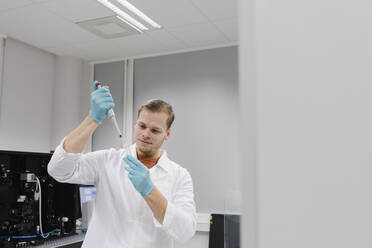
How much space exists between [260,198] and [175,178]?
4.41ft

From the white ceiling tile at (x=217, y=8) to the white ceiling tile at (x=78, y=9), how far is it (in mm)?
739

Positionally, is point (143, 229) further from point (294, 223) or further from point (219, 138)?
point (219, 138)

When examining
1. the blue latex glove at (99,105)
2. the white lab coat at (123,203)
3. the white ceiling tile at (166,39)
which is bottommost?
the white lab coat at (123,203)

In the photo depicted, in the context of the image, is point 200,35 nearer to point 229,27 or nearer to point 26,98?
point 229,27

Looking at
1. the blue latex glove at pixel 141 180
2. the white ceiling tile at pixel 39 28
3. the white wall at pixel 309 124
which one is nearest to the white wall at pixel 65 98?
the white ceiling tile at pixel 39 28

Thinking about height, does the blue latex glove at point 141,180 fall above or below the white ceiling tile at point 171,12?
below

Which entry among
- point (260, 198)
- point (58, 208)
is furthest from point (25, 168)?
point (260, 198)

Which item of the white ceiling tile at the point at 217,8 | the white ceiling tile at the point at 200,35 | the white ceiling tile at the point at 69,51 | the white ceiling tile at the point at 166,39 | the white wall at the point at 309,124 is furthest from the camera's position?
the white ceiling tile at the point at 69,51

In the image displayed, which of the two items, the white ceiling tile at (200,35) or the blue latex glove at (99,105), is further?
the white ceiling tile at (200,35)

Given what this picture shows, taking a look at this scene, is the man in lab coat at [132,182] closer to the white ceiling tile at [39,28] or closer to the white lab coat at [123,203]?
the white lab coat at [123,203]

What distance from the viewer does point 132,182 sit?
4.42 ft

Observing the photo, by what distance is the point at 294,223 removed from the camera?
248 mm

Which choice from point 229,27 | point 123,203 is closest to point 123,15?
point 229,27

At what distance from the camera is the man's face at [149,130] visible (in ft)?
4.95
